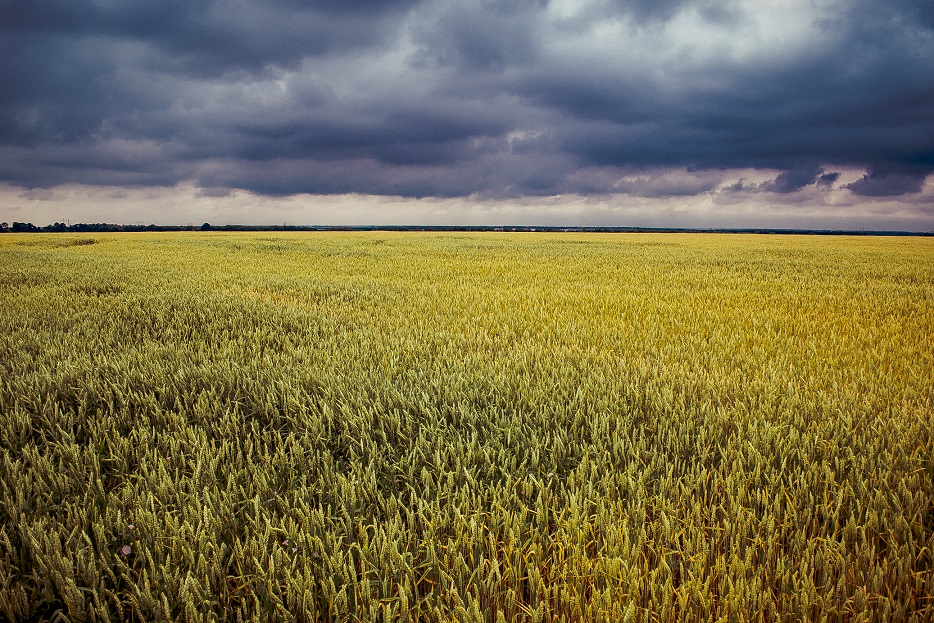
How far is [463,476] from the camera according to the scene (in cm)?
222

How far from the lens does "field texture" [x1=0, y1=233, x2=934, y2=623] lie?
1.53m

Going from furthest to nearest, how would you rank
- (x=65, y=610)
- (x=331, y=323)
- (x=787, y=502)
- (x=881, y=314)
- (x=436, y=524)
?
(x=881, y=314) → (x=331, y=323) → (x=787, y=502) → (x=436, y=524) → (x=65, y=610)

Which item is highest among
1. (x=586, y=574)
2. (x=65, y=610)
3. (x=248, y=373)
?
(x=248, y=373)

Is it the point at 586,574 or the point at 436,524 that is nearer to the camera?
the point at 586,574

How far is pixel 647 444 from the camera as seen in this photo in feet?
8.31

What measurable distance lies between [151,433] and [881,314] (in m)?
9.34

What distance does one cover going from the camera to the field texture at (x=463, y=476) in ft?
5.01

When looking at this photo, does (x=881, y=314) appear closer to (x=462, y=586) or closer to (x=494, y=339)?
(x=494, y=339)

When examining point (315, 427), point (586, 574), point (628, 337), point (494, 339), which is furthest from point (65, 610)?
point (628, 337)

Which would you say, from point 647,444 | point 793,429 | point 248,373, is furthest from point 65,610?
point 793,429

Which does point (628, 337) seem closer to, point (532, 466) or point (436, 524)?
point (532, 466)

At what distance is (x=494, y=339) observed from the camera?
16.9ft

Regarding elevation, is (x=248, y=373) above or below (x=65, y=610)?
above

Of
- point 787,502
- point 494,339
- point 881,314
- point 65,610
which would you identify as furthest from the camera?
point 881,314
